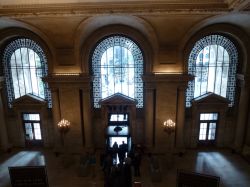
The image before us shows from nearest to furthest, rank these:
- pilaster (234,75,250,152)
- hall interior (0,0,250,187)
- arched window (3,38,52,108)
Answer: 1. hall interior (0,0,250,187)
2. pilaster (234,75,250,152)
3. arched window (3,38,52,108)

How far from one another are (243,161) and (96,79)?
9.71m

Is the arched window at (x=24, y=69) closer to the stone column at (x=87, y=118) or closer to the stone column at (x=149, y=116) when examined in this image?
the stone column at (x=87, y=118)

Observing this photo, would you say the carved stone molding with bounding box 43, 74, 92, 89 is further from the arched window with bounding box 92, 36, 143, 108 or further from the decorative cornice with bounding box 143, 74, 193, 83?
the decorative cornice with bounding box 143, 74, 193, 83

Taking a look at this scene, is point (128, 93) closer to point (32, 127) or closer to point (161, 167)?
point (161, 167)

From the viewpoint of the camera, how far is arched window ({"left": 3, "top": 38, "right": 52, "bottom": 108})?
13.9 meters

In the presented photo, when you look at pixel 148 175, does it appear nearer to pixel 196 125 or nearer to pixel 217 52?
pixel 196 125

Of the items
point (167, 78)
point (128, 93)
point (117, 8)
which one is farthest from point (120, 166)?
point (117, 8)

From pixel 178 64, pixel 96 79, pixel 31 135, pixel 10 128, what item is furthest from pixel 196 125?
pixel 10 128

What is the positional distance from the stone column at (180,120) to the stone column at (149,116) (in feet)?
4.89

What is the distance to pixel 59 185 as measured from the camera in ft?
37.4

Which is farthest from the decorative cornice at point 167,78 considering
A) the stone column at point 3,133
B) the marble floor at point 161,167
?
the stone column at point 3,133

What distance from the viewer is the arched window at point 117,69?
44.4ft

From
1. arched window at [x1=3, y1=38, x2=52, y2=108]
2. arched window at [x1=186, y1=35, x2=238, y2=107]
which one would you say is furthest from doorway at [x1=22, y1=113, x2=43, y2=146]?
arched window at [x1=186, y1=35, x2=238, y2=107]

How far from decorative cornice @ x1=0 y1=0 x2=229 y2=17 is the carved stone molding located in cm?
391
